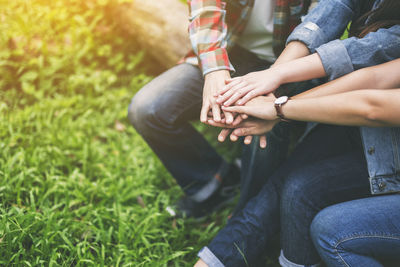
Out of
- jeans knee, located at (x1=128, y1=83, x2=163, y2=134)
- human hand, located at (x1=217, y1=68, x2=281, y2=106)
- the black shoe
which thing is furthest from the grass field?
human hand, located at (x1=217, y1=68, x2=281, y2=106)

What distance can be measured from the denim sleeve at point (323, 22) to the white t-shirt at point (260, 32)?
25 centimetres

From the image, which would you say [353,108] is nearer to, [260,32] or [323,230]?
[323,230]

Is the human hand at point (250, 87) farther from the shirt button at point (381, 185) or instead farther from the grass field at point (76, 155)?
the grass field at point (76, 155)

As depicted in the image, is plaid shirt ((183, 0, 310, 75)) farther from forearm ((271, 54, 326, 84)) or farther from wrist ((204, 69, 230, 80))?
forearm ((271, 54, 326, 84))

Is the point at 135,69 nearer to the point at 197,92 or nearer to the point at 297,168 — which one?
the point at 197,92

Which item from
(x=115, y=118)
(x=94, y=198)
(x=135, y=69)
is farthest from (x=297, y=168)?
(x=135, y=69)

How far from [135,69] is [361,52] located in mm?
2071

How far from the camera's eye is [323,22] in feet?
4.76

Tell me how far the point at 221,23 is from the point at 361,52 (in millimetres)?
742

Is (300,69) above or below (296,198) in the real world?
above

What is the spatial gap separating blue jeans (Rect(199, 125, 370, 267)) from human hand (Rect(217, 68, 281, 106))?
0.40m

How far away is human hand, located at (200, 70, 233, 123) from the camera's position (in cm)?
146

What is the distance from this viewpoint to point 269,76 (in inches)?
56.2

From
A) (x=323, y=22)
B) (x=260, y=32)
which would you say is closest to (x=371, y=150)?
(x=323, y=22)
